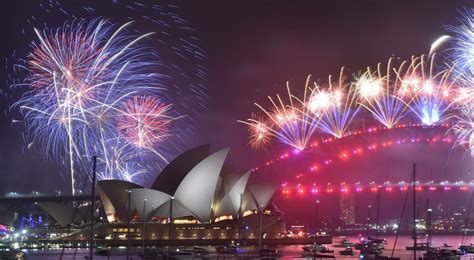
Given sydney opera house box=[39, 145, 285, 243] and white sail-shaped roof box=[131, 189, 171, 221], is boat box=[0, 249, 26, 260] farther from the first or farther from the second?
white sail-shaped roof box=[131, 189, 171, 221]

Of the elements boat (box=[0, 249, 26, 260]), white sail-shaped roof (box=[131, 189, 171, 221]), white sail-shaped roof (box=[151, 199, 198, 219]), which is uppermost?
white sail-shaped roof (box=[131, 189, 171, 221])

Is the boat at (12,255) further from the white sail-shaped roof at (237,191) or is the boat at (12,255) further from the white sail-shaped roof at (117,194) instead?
the white sail-shaped roof at (237,191)

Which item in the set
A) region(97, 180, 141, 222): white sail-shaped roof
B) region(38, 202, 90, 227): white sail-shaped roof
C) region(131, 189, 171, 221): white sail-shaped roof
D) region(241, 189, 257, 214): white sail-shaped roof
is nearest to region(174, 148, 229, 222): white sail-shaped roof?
region(131, 189, 171, 221): white sail-shaped roof

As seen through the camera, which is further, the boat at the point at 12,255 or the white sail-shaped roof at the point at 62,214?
the white sail-shaped roof at the point at 62,214

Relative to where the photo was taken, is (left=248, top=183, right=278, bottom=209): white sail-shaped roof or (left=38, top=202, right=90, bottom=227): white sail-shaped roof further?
(left=38, top=202, right=90, bottom=227): white sail-shaped roof

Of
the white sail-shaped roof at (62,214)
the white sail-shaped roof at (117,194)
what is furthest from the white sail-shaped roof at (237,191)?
the white sail-shaped roof at (62,214)

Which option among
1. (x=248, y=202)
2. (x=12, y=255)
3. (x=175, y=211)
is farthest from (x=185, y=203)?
(x=12, y=255)

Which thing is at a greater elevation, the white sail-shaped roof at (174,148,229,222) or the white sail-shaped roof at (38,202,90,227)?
the white sail-shaped roof at (174,148,229,222)

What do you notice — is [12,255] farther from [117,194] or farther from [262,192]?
[262,192]
